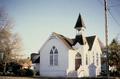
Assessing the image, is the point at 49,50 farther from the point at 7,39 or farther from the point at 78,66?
the point at 7,39

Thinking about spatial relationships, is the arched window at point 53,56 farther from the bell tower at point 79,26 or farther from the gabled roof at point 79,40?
the bell tower at point 79,26

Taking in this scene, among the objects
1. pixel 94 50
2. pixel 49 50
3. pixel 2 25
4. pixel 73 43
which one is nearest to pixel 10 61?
pixel 2 25

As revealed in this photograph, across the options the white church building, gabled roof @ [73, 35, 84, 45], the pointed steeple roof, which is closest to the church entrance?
the white church building

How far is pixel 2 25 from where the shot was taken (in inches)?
1684

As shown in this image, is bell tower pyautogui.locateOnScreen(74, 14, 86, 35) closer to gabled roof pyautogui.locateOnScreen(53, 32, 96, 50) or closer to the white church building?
the white church building

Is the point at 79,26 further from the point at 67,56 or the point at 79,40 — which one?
the point at 67,56

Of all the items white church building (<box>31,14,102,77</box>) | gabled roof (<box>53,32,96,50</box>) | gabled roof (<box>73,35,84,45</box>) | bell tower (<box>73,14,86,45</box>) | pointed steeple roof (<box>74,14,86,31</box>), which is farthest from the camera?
pointed steeple roof (<box>74,14,86,31</box>)

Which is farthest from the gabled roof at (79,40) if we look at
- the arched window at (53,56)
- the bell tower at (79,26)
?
the arched window at (53,56)

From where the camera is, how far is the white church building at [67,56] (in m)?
37.3

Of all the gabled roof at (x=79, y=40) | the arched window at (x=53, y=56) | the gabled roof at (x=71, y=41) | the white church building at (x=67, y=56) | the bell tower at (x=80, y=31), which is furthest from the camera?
the bell tower at (x=80, y=31)

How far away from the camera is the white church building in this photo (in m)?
37.3

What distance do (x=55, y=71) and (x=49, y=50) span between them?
13.1ft

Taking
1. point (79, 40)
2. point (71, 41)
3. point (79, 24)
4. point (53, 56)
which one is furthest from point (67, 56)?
point (79, 24)

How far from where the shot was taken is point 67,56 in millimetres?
37062
